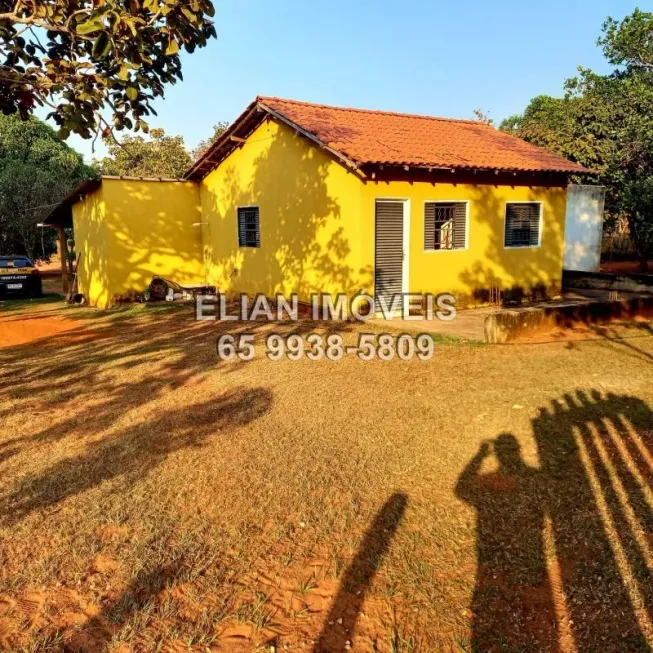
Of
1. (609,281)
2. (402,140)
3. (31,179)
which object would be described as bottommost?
(609,281)

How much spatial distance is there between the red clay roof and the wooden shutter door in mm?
1044

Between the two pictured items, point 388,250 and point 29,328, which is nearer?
Answer: point 388,250

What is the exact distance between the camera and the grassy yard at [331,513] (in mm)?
2631

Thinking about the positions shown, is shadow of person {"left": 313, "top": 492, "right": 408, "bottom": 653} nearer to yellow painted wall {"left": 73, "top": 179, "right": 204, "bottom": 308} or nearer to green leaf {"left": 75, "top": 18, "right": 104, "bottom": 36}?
green leaf {"left": 75, "top": 18, "right": 104, "bottom": 36}

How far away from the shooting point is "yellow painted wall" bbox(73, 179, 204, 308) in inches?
558

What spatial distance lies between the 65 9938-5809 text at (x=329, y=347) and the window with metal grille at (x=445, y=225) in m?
3.09

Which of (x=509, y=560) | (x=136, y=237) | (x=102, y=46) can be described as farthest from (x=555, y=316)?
(x=136, y=237)

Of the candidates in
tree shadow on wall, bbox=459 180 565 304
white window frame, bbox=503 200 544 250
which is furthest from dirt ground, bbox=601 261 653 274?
white window frame, bbox=503 200 544 250

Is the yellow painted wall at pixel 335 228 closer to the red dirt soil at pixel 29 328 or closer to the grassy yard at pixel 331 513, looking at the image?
the red dirt soil at pixel 29 328

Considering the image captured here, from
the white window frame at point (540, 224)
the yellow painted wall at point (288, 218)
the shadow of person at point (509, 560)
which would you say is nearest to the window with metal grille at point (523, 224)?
the white window frame at point (540, 224)

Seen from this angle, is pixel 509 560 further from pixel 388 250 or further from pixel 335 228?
pixel 335 228

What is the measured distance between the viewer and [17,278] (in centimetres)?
1778

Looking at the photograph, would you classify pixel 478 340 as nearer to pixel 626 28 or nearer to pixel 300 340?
pixel 300 340

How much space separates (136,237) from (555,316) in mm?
10857
